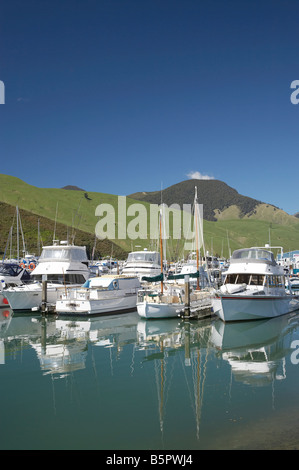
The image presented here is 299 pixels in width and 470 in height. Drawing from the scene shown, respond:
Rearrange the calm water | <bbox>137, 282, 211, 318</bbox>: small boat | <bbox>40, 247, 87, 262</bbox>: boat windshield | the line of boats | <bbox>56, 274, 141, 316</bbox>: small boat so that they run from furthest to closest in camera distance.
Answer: <bbox>40, 247, 87, 262</bbox>: boat windshield
<bbox>56, 274, 141, 316</bbox>: small boat
<bbox>137, 282, 211, 318</bbox>: small boat
the line of boats
the calm water

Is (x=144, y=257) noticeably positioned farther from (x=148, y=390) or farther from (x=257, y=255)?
(x=148, y=390)

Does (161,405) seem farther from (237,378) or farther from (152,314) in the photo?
(152,314)

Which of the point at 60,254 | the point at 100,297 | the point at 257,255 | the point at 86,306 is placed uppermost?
the point at 60,254

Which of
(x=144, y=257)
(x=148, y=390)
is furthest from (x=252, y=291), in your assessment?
(x=144, y=257)

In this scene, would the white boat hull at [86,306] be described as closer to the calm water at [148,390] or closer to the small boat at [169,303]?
the small boat at [169,303]

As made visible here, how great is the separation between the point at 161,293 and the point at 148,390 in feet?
54.7

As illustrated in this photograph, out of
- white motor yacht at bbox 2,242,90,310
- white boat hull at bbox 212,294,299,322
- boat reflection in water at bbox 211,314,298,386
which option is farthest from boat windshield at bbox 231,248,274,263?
white motor yacht at bbox 2,242,90,310

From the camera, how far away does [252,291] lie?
86.2 ft

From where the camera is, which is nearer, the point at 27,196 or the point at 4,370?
the point at 4,370

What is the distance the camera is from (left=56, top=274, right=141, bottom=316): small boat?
29.4 meters

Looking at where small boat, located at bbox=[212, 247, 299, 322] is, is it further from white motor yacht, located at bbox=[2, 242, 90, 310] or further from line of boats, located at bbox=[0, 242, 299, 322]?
white motor yacht, located at bbox=[2, 242, 90, 310]

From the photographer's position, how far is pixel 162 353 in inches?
736

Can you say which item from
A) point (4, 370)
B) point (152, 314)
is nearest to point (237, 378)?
point (4, 370)
